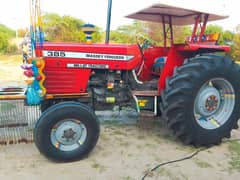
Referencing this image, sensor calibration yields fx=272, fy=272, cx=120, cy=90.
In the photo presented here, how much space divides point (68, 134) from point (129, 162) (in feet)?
2.48

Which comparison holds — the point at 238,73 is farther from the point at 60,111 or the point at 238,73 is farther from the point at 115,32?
the point at 115,32

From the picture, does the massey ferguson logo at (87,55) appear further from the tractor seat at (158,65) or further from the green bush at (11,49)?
the green bush at (11,49)

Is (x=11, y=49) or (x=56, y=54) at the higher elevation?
(x=56, y=54)

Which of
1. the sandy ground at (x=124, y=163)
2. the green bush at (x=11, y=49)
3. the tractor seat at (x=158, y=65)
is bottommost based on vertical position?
the green bush at (x=11, y=49)

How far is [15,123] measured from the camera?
11.6ft

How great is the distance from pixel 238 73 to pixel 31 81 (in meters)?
2.68

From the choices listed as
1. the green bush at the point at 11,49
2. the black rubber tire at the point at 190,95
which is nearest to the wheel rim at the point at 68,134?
the black rubber tire at the point at 190,95

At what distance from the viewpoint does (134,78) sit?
3881mm

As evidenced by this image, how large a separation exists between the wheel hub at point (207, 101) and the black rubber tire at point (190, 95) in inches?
8.7

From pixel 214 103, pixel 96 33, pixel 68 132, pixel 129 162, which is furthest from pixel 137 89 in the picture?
pixel 96 33

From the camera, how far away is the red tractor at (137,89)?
3.06m

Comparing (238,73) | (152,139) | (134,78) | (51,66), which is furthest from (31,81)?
(238,73)

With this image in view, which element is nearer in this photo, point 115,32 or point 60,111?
point 60,111

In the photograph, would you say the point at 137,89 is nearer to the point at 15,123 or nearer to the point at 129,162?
the point at 129,162
